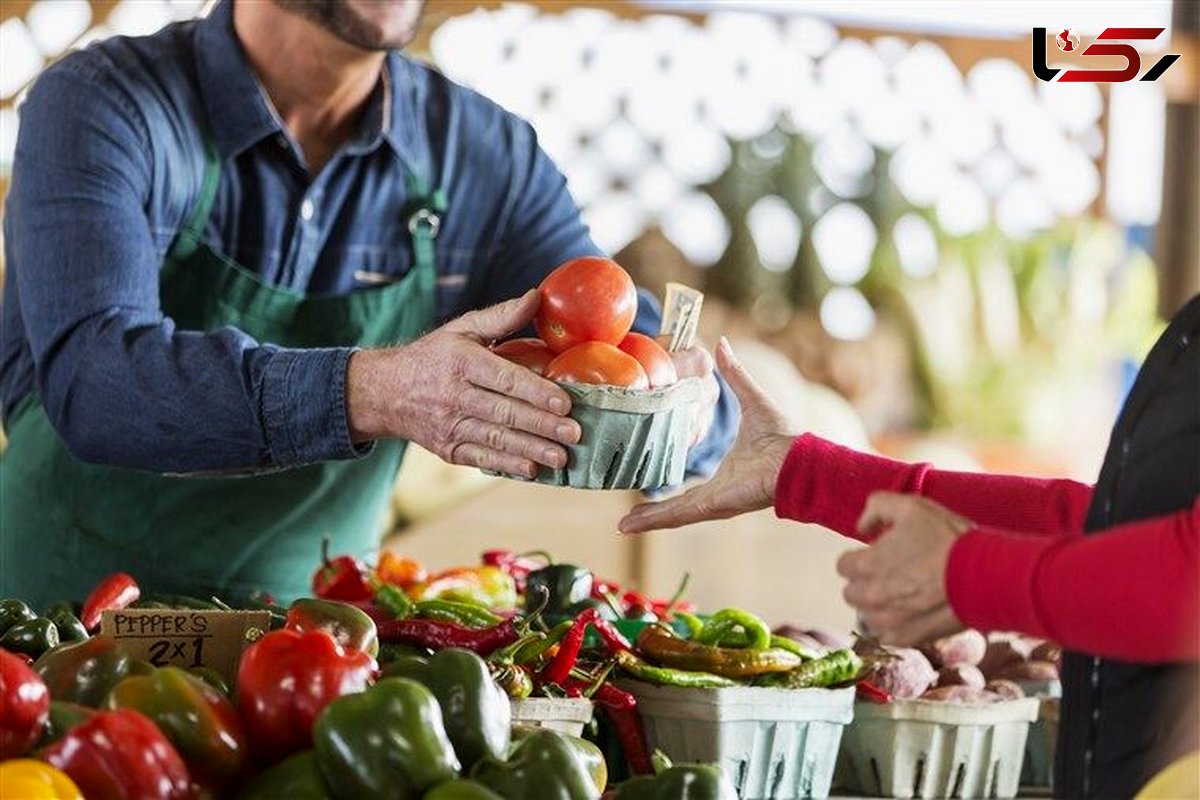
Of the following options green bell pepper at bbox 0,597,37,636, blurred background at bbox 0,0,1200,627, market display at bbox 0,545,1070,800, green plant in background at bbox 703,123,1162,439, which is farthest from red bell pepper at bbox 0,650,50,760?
green plant in background at bbox 703,123,1162,439

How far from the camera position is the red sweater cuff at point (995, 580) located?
1448mm

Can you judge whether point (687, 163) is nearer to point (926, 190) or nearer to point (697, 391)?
point (926, 190)

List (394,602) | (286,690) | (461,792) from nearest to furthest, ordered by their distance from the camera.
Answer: (461,792)
(286,690)
(394,602)

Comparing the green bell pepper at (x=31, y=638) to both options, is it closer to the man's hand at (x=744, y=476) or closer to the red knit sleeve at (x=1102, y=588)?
the man's hand at (x=744, y=476)

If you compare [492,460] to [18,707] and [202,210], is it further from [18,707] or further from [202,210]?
[202,210]

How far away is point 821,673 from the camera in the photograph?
7.58ft

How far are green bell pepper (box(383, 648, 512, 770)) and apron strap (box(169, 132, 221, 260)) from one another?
1278mm

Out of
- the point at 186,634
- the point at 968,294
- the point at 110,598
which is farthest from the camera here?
the point at 968,294

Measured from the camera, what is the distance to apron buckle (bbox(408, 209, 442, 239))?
9.98ft

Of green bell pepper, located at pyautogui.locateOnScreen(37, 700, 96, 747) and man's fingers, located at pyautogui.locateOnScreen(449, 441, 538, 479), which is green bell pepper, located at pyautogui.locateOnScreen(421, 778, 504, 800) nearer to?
green bell pepper, located at pyautogui.locateOnScreen(37, 700, 96, 747)

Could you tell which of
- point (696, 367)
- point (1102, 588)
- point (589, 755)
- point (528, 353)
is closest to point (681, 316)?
point (696, 367)

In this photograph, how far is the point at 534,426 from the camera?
2.15 m

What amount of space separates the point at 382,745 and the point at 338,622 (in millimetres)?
481

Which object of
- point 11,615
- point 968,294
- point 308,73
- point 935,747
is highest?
point 308,73
